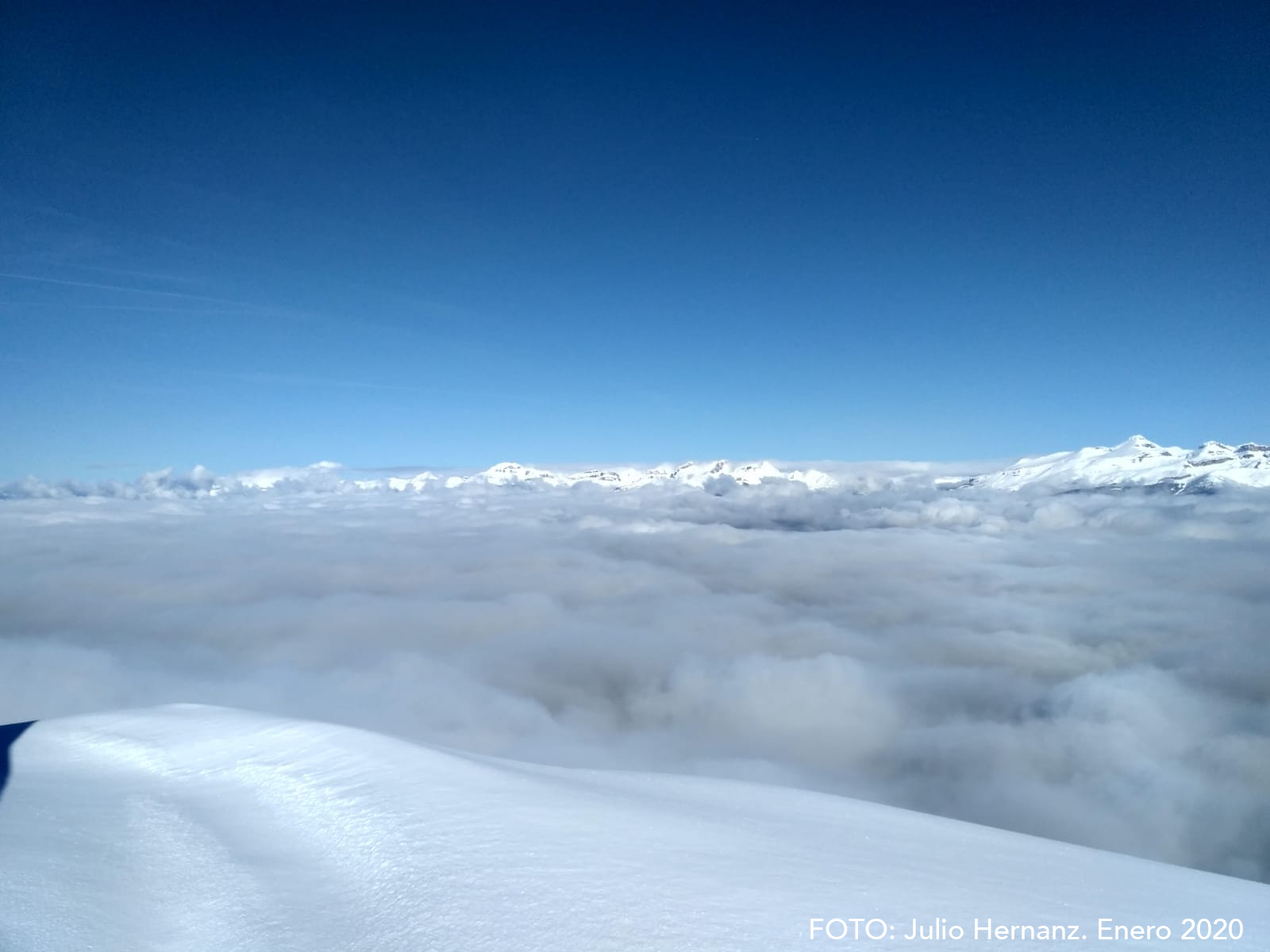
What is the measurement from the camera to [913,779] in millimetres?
95500

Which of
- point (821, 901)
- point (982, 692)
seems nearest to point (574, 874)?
point (821, 901)

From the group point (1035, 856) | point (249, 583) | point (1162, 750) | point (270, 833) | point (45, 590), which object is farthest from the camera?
point (249, 583)

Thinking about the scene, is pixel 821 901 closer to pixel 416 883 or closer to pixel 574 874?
pixel 574 874

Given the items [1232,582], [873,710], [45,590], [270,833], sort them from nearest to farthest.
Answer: [270,833] < [873,710] < [45,590] < [1232,582]

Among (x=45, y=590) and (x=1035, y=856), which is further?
(x=45, y=590)

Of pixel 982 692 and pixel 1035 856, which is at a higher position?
pixel 1035 856

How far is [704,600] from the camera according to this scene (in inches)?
6841

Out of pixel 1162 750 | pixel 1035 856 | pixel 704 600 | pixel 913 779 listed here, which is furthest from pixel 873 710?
pixel 1035 856

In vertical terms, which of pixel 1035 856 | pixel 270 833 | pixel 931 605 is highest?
pixel 270 833

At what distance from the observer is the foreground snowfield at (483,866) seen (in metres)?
4.87

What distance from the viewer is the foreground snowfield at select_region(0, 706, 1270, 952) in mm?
4871

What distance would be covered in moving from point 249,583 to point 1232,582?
248 meters

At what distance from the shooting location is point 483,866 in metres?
5.56

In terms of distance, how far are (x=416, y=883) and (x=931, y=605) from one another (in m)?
192
